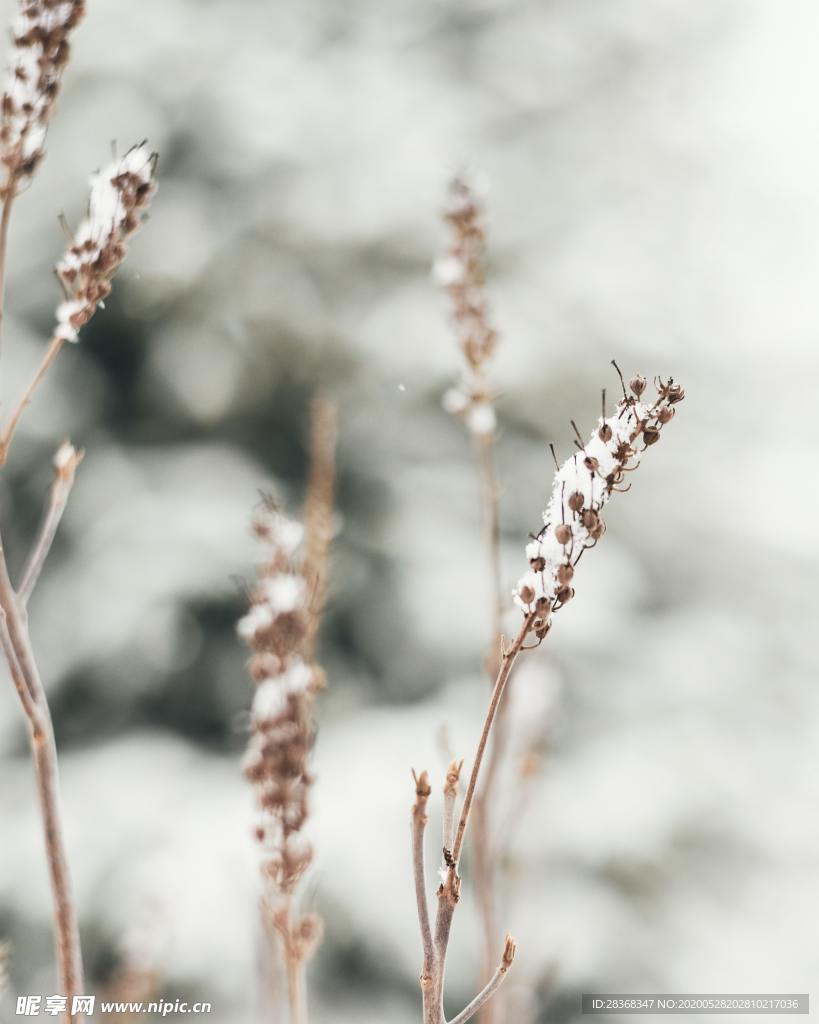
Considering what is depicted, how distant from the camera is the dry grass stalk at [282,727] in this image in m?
0.35

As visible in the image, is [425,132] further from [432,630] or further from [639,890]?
[639,890]

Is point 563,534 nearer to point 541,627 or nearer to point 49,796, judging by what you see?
point 541,627

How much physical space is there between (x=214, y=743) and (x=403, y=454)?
1.20 meters

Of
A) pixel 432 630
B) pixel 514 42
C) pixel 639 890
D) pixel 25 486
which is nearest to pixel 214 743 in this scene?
pixel 432 630

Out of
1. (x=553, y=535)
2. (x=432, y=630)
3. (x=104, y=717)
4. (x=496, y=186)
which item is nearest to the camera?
(x=553, y=535)

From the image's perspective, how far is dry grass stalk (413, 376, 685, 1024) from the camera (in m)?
0.28

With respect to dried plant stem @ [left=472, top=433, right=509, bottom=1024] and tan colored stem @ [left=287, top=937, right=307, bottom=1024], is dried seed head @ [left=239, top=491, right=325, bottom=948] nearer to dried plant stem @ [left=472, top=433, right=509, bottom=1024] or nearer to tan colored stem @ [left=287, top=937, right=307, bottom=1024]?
tan colored stem @ [left=287, top=937, right=307, bottom=1024]

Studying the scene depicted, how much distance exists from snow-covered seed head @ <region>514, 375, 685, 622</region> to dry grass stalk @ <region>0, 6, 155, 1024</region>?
0.66 ft

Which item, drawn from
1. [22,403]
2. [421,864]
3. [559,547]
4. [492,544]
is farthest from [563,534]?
[492,544]

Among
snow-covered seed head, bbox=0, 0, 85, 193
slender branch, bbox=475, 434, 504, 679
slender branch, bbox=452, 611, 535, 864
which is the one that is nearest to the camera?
slender branch, bbox=452, 611, 535, 864

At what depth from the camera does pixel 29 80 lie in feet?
1.17

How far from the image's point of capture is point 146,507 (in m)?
2.92

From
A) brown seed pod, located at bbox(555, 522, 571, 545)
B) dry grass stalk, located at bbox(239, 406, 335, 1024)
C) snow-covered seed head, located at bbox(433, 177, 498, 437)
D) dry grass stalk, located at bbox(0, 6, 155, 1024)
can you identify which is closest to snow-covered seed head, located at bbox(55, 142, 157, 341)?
dry grass stalk, located at bbox(0, 6, 155, 1024)

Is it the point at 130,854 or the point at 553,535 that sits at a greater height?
the point at 130,854
